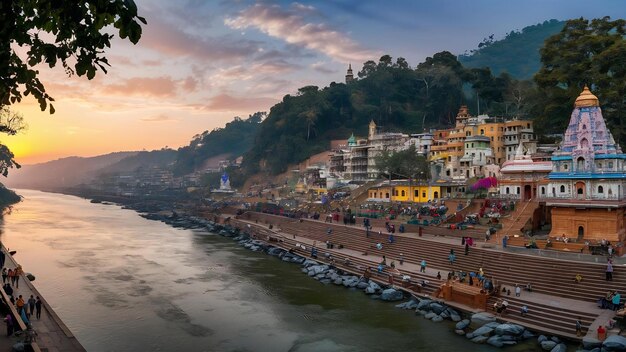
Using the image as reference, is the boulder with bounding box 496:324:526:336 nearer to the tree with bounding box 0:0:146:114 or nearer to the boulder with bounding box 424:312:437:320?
the boulder with bounding box 424:312:437:320

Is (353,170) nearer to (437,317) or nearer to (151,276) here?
(151,276)

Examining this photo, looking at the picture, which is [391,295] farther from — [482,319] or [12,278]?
[12,278]

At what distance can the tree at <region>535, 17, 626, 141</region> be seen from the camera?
37562mm

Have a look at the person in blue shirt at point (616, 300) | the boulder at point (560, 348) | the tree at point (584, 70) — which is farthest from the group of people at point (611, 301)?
the tree at point (584, 70)

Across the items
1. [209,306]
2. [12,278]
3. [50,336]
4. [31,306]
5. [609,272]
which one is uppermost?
[609,272]

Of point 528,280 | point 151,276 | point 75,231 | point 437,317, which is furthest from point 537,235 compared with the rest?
point 75,231

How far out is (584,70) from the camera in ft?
130

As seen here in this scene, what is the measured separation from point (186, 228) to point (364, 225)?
93.1 feet

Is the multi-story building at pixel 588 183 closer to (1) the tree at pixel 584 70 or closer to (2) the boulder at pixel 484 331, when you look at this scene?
(1) the tree at pixel 584 70

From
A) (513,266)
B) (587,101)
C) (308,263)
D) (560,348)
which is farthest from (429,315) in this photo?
(587,101)

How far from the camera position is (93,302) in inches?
966

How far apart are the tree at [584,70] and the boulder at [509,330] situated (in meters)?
25.6

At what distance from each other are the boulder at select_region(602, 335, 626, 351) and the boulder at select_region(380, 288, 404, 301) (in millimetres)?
9756

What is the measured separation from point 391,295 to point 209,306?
888 centimetres
